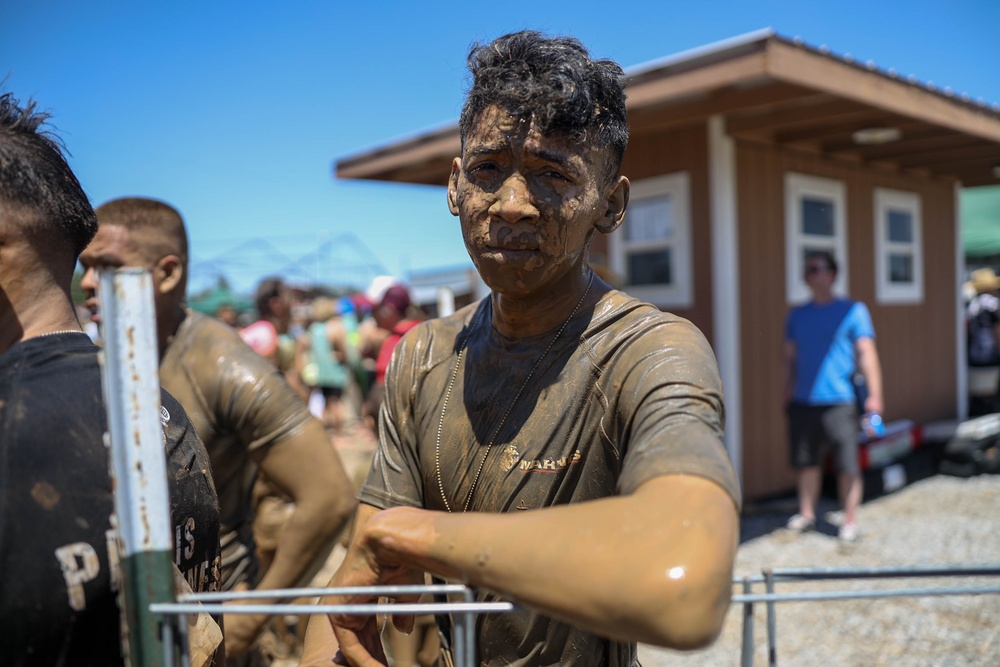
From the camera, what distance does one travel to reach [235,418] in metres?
2.50

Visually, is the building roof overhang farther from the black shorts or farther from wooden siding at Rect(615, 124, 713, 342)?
the black shorts

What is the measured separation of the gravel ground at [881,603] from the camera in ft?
13.0

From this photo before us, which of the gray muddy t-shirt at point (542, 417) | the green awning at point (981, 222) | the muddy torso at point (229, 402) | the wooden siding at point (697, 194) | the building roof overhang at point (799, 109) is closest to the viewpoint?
the gray muddy t-shirt at point (542, 417)

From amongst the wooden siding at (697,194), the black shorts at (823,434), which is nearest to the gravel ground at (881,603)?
the black shorts at (823,434)

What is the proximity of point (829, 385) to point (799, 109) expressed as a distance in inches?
85.0

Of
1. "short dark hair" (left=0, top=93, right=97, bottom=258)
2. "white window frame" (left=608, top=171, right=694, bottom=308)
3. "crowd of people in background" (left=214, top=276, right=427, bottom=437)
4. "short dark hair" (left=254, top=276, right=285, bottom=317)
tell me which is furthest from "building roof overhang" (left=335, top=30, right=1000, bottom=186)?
"short dark hair" (left=0, top=93, right=97, bottom=258)

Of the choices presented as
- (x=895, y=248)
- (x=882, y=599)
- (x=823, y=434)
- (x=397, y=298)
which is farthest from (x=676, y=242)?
(x=882, y=599)

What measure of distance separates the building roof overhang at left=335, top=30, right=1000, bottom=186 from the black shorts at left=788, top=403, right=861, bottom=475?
2.25 m

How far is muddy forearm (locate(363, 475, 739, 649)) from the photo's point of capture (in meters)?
0.92

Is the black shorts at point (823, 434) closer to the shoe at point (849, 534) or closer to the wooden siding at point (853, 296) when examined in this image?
the shoe at point (849, 534)

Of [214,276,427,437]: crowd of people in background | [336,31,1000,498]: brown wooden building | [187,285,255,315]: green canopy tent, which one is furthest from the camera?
[187,285,255,315]: green canopy tent

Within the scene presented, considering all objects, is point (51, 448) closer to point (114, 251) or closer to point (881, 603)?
point (114, 251)

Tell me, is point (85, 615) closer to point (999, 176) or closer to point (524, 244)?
point (524, 244)

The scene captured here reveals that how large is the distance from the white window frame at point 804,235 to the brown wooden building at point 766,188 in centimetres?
2
